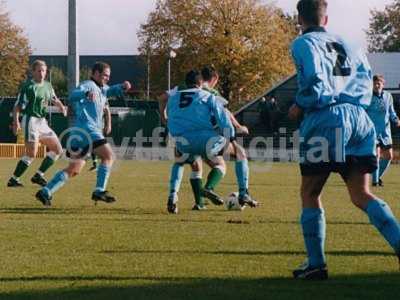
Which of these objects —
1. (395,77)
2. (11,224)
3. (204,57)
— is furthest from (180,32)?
(11,224)

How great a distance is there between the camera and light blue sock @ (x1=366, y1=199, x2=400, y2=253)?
649cm

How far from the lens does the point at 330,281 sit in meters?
6.60

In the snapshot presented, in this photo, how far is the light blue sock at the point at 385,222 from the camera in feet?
21.3

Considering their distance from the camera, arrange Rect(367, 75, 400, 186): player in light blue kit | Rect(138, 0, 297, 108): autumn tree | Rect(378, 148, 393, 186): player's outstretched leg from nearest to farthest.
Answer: Rect(367, 75, 400, 186): player in light blue kit < Rect(378, 148, 393, 186): player's outstretched leg < Rect(138, 0, 297, 108): autumn tree

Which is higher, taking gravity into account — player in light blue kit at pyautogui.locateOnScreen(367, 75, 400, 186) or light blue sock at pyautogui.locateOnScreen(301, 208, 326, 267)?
player in light blue kit at pyautogui.locateOnScreen(367, 75, 400, 186)

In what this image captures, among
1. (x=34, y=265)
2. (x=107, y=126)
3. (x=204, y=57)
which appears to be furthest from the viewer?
(x=204, y=57)

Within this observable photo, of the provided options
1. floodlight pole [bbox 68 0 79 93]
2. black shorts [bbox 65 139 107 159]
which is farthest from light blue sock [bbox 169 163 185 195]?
floodlight pole [bbox 68 0 79 93]

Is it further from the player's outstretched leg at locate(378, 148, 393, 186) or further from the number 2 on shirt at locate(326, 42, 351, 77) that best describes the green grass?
the player's outstretched leg at locate(378, 148, 393, 186)

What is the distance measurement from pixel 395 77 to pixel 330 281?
155ft

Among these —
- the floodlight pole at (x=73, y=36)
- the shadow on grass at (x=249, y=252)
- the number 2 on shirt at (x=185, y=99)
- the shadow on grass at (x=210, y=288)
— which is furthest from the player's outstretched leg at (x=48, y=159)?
the floodlight pole at (x=73, y=36)

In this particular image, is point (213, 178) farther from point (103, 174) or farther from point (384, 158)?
point (384, 158)

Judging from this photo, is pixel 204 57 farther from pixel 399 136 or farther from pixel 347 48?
pixel 347 48

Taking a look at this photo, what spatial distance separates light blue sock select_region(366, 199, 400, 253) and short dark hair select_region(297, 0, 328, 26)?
4.27 feet

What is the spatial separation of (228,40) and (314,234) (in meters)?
53.6
